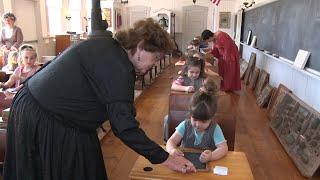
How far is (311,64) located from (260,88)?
2.44m

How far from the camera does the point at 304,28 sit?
3.54 m

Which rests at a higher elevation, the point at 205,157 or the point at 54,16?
the point at 54,16

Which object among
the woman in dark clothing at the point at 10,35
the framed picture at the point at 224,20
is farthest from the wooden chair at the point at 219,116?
the framed picture at the point at 224,20

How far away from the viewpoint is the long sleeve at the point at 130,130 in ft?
3.75

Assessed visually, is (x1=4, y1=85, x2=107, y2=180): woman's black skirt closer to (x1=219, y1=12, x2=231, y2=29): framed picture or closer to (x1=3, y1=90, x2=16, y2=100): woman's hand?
(x1=3, y1=90, x2=16, y2=100): woman's hand

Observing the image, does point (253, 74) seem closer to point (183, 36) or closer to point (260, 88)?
point (260, 88)

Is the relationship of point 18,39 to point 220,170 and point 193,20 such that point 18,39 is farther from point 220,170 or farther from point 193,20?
point 193,20

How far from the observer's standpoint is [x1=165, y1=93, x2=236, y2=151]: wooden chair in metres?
2.28

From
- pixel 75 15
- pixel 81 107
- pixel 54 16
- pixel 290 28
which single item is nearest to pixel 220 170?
pixel 81 107

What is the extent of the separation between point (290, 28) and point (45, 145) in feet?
12.1

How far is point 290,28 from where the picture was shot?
13.5ft

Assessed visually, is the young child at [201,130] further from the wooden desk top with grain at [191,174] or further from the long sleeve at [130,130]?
the long sleeve at [130,130]

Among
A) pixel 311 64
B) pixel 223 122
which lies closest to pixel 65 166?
pixel 223 122

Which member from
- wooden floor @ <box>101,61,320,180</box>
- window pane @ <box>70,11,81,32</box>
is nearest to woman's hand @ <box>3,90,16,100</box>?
wooden floor @ <box>101,61,320,180</box>
